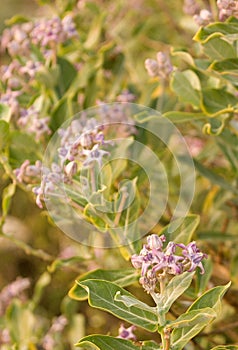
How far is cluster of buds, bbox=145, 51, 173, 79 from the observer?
3.00 feet

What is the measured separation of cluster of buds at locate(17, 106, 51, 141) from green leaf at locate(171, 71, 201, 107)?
0.21 meters

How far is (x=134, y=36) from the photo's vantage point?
145 cm

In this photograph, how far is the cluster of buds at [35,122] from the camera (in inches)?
38.5

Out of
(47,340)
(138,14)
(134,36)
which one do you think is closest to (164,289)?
(47,340)

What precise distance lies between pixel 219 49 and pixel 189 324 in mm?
352

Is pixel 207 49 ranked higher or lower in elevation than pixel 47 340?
higher

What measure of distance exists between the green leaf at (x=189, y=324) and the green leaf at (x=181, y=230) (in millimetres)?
160

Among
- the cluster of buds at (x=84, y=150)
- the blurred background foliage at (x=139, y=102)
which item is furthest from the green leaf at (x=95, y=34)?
the cluster of buds at (x=84, y=150)

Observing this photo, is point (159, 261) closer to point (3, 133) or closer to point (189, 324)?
point (189, 324)

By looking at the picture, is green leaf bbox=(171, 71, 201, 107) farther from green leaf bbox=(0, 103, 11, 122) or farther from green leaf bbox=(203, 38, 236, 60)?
green leaf bbox=(0, 103, 11, 122)

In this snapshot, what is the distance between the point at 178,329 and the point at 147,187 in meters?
0.54

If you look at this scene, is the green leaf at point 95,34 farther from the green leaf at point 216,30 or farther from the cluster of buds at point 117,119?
the green leaf at point 216,30

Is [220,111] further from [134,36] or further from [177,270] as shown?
[134,36]

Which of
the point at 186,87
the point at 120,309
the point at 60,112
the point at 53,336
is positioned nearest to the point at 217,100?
the point at 186,87
